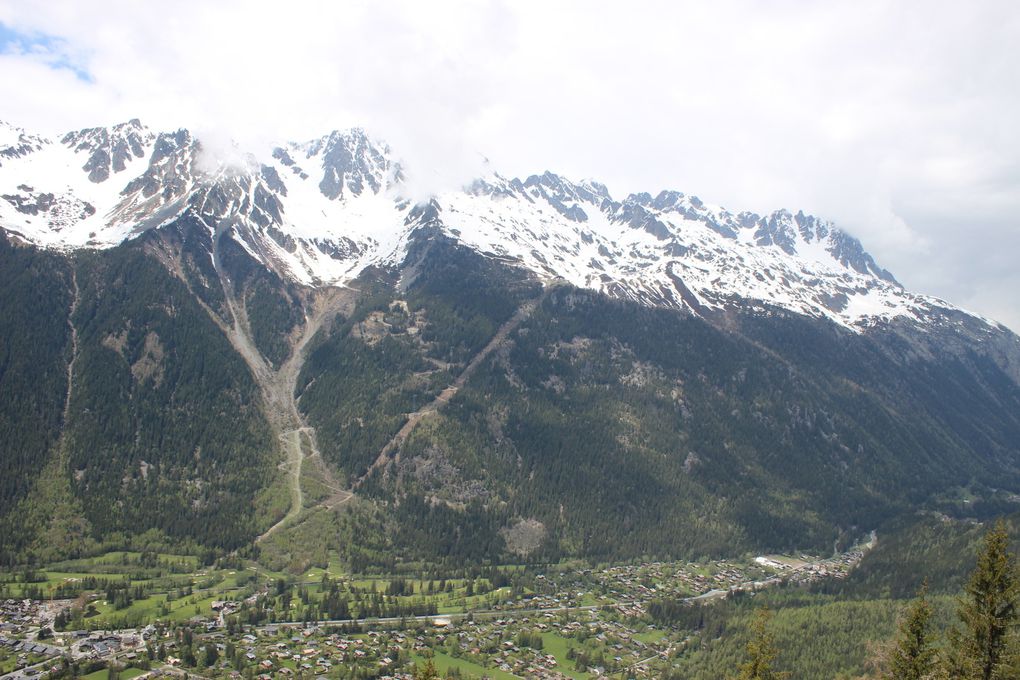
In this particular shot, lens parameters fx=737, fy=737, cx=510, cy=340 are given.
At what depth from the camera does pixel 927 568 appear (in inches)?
7210

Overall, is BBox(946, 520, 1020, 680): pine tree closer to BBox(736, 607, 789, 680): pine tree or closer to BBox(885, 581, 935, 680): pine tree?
BBox(885, 581, 935, 680): pine tree

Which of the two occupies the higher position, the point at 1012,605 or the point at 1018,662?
the point at 1012,605

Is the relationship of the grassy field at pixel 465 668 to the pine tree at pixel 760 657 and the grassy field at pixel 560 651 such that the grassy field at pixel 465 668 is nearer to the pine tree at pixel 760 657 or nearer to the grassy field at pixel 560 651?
the grassy field at pixel 560 651

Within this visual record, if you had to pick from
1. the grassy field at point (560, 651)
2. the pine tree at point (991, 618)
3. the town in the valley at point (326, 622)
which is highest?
the pine tree at point (991, 618)

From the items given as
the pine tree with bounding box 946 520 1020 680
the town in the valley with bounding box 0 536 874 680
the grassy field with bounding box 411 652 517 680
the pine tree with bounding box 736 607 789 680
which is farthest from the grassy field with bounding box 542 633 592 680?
the pine tree with bounding box 946 520 1020 680

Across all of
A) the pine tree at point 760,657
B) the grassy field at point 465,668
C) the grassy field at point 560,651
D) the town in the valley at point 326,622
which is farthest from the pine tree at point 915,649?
the grassy field at point 560,651

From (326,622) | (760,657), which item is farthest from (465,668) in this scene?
(760,657)

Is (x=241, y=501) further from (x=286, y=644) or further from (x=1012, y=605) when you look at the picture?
(x=1012, y=605)

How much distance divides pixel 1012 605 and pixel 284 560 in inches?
6334

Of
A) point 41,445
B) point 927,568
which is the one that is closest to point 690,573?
point 927,568

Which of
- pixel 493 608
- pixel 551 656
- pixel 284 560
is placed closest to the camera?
pixel 551 656

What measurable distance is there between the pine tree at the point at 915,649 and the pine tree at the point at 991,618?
6.32 meters

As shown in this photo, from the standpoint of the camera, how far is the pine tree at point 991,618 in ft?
136

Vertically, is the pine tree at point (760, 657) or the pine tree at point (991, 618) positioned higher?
the pine tree at point (991, 618)
